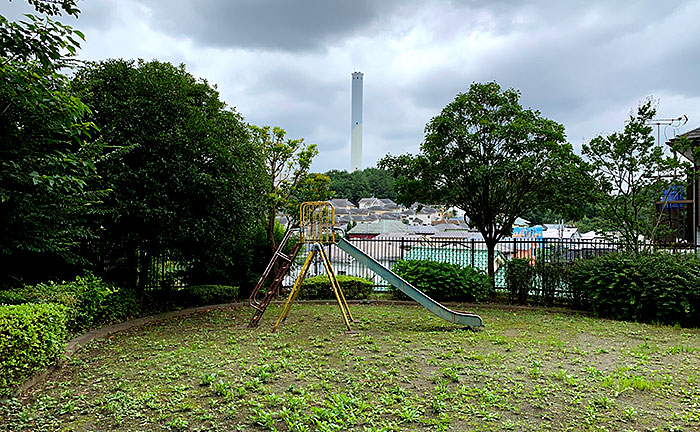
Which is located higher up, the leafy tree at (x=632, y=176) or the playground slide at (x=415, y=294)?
the leafy tree at (x=632, y=176)

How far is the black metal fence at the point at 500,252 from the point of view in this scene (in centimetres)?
1045

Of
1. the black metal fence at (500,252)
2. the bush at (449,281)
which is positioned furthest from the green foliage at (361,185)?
the bush at (449,281)

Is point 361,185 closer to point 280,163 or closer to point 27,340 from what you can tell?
point 280,163

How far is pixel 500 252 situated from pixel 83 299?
917 centimetres

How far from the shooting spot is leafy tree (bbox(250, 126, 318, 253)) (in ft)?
39.0

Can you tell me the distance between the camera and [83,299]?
672cm

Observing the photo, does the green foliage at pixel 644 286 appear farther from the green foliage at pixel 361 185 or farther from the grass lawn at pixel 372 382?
the green foliage at pixel 361 185

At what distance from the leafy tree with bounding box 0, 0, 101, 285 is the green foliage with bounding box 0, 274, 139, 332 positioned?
563 millimetres

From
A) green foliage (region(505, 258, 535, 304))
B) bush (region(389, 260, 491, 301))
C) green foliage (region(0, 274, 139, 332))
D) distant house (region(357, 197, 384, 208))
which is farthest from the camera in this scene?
distant house (region(357, 197, 384, 208))

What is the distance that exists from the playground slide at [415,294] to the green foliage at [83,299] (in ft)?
12.9

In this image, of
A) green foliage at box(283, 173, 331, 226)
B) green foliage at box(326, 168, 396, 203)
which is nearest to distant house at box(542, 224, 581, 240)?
green foliage at box(283, 173, 331, 226)

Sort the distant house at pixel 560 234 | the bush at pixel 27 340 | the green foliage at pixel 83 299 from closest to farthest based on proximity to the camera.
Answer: the bush at pixel 27 340
the green foliage at pixel 83 299
the distant house at pixel 560 234

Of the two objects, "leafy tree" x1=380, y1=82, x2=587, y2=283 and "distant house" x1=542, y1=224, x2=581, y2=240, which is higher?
"leafy tree" x1=380, y1=82, x2=587, y2=283

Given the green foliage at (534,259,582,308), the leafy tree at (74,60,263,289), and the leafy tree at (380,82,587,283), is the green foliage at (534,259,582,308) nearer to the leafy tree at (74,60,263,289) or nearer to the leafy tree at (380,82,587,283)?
the leafy tree at (380,82,587,283)
